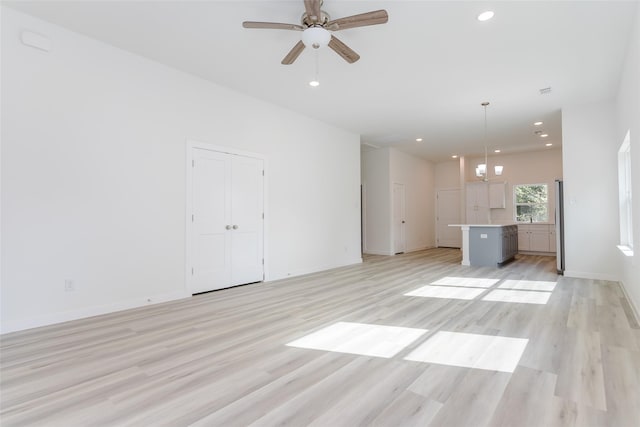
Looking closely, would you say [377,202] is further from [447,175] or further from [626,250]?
[626,250]

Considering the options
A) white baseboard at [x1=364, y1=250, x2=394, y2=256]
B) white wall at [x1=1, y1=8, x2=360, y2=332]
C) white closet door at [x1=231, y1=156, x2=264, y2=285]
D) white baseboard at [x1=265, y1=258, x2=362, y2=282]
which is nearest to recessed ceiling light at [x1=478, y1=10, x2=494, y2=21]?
white wall at [x1=1, y1=8, x2=360, y2=332]

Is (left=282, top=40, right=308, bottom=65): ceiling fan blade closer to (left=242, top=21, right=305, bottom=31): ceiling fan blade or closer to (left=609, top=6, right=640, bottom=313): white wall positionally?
(left=242, top=21, right=305, bottom=31): ceiling fan blade

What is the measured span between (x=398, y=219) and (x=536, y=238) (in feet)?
13.1

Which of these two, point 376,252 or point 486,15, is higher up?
point 486,15

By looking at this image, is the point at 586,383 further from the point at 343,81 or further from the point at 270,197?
the point at 270,197

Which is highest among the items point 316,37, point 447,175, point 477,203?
point 316,37

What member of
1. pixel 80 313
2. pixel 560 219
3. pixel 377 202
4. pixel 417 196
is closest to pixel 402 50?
pixel 560 219

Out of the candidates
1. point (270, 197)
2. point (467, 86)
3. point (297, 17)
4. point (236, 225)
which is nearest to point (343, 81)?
point (297, 17)

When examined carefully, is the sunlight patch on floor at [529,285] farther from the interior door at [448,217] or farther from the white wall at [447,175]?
the white wall at [447,175]

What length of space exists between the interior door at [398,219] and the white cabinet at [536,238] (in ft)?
11.3

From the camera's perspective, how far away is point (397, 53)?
4055 mm

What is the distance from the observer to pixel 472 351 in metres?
2.64

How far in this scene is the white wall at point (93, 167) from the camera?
10.7 ft

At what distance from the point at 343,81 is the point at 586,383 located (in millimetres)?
4345
